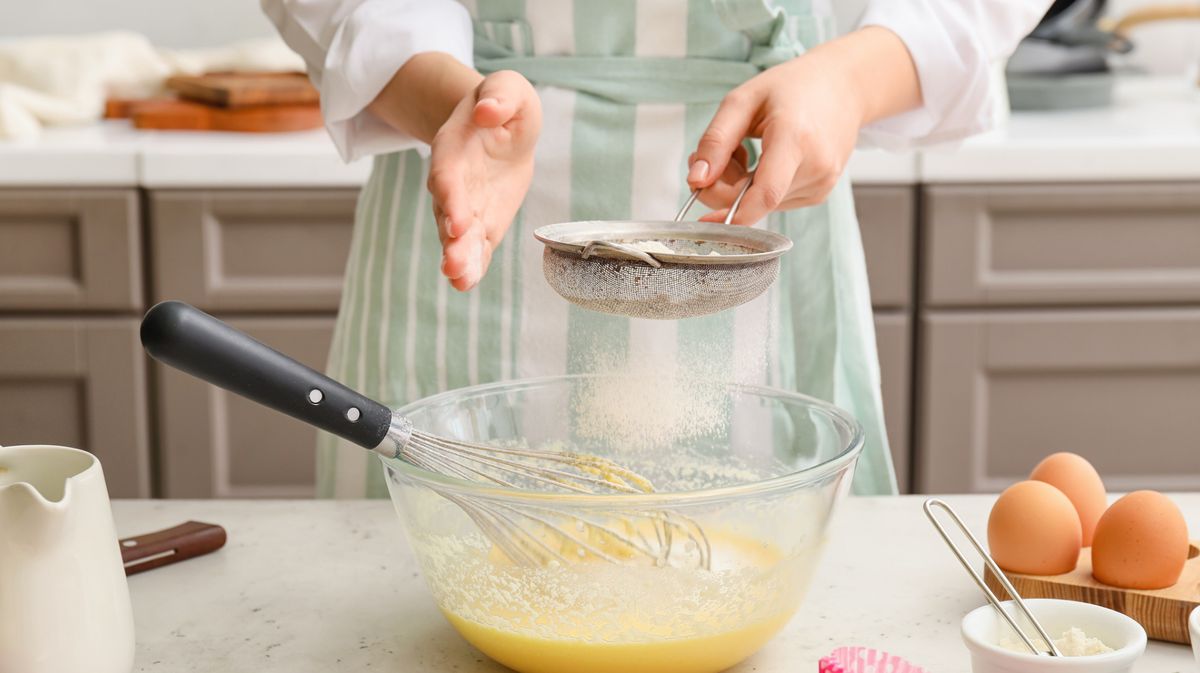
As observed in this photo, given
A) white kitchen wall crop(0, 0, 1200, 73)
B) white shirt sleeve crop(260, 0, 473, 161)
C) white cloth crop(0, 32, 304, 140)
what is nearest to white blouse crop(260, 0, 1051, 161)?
white shirt sleeve crop(260, 0, 473, 161)

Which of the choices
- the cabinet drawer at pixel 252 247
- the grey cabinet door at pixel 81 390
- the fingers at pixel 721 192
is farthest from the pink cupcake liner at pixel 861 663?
the grey cabinet door at pixel 81 390

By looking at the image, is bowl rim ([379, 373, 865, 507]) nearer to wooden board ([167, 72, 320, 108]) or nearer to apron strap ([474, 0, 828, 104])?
apron strap ([474, 0, 828, 104])

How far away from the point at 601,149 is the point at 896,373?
2.97ft

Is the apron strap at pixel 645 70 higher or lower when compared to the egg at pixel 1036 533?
higher

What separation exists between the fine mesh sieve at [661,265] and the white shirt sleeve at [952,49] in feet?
0.97

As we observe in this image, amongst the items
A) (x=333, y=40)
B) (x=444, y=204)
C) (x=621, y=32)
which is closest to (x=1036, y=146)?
(x=621, y=32)

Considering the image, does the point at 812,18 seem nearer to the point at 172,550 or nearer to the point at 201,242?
the point at 172,550

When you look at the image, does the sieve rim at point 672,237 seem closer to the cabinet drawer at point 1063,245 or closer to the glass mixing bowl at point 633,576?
the glass mixing bowl at point 633,576

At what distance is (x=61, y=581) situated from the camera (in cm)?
59

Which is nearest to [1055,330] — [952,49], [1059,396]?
[1059,396]

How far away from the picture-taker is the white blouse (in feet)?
3.43

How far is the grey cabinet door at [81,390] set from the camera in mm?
1831

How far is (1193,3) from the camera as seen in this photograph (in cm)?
247

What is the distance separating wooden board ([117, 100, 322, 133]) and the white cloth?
0.49 ft
